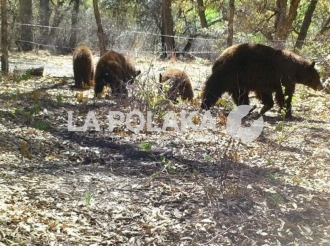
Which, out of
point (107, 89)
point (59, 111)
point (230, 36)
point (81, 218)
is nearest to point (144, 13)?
point (230, 36)

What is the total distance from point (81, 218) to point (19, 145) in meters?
2.19

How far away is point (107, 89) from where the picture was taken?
1056 cm

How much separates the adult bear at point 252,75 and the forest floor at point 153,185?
990 millimetres

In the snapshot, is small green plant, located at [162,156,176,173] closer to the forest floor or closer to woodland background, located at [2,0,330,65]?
the forest floor

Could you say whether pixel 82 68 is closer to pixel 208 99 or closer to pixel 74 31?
pixel 208 99

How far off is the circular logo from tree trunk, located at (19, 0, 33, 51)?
45.3 ft

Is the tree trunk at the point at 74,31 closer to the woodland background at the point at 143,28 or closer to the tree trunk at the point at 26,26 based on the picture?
the woodland background at the point at 143,28

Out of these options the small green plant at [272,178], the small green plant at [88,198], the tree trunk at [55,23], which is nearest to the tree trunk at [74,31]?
the tree trunk at [55,23]

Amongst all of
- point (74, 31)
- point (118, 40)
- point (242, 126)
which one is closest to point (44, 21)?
point (74, 31)

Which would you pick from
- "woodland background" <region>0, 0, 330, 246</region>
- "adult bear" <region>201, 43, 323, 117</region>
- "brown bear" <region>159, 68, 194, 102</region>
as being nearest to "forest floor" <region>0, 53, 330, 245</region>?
"woodland background" <region>0, 0, 330, 246</region>

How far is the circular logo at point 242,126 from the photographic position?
752 cm

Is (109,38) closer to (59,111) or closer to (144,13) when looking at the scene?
(144,13)

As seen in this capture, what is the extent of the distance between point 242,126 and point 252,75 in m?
1.36

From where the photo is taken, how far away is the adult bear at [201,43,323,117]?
903 centimetres
